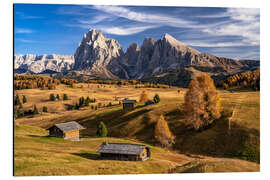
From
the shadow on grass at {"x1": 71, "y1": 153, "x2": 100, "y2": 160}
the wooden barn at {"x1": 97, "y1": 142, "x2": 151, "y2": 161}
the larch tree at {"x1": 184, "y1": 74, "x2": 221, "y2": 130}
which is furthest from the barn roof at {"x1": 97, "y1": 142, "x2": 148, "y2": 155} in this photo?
the larch tree at {"x1": 184, "y1": 74, "x2": 221, "y2": 130}

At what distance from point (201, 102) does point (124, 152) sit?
15497 mm

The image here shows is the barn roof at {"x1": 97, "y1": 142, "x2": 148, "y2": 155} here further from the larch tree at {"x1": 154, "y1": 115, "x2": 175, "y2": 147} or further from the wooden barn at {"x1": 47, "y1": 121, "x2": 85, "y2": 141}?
the wooden barn at {"x1": 47, "y1": 121, "x2": 85, "y2": 141}

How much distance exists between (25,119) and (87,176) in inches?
1991

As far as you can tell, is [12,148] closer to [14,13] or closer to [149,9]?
[14,13]

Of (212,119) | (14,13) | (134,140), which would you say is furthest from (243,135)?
(14,13)

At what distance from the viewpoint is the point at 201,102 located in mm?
38812

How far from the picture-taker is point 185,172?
2491cm

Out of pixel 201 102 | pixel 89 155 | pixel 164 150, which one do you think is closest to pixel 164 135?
pixel 164 150

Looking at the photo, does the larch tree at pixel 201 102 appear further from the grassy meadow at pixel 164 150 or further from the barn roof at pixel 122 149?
the barn roof at pixel 122 149

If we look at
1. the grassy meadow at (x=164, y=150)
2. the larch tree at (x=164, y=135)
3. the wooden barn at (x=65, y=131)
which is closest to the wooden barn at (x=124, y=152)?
the grassy meadow at (x=164, y=150)

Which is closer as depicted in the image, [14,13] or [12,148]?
[12,148]

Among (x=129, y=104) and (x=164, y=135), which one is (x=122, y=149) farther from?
→ (x=129, y=104)
